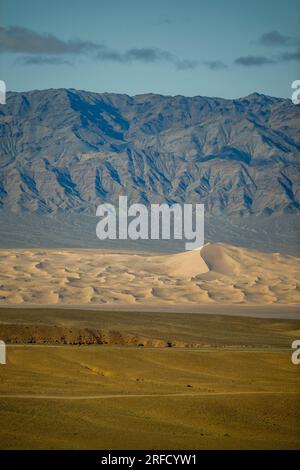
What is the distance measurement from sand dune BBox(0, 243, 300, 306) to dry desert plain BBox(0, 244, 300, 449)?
609mm

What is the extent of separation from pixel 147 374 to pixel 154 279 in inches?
2278

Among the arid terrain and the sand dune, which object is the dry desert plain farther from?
the sand dune

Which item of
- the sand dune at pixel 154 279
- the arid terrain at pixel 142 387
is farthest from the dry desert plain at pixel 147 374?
the sand dune at pixel 154 279

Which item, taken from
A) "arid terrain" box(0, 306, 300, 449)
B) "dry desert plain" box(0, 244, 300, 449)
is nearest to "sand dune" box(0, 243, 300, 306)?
"dry desert plain" box(0, 244, 300, 449)

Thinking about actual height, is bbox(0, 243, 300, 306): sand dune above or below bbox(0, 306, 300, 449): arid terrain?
below

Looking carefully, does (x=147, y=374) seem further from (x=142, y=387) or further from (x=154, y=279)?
(x=154, y=279)

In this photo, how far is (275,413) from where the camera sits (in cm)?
3022

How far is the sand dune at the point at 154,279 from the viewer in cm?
8719

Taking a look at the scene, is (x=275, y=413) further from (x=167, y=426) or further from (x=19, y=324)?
(x=19, y=324)

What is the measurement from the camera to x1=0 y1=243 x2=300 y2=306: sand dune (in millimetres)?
87188

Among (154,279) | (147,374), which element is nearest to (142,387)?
(147,374)

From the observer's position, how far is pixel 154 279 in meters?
97.4
